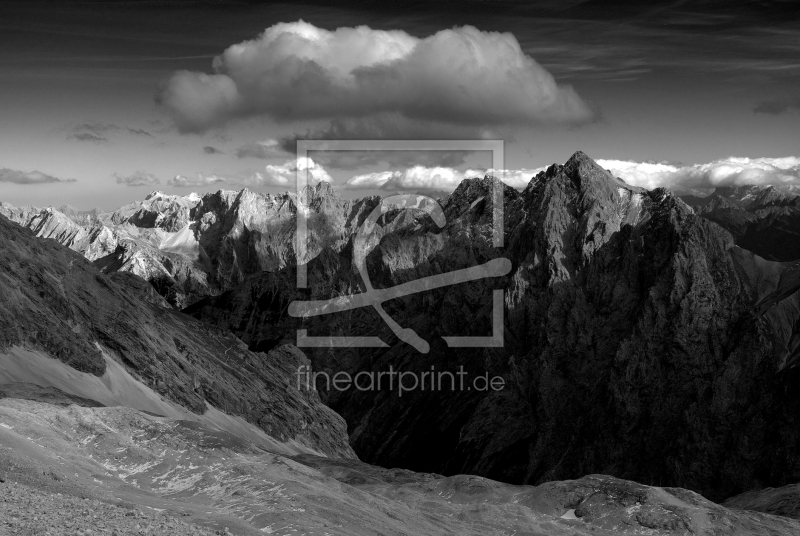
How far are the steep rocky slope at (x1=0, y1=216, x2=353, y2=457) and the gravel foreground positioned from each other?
7160cm

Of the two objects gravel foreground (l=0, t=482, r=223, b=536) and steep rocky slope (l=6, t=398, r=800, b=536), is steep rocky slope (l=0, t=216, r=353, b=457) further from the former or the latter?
gravel foreground (l=0, t=482, r=223, b=536)

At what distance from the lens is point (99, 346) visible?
152m

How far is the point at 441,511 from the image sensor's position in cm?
9775

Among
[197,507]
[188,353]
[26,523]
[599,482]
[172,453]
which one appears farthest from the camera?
[188,353]

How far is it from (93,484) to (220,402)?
10936 cm

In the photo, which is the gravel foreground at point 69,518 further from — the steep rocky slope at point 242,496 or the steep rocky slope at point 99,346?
the steep rocky slope at point 99,346

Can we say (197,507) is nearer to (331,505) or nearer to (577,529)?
(331,505)

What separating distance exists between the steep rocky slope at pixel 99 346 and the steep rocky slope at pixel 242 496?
39563mm

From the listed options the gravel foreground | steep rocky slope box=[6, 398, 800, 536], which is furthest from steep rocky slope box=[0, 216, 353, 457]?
the gravel foreground

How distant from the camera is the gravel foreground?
4162 centimetres

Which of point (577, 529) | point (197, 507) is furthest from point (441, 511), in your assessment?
point (197, 507)

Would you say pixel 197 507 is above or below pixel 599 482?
above

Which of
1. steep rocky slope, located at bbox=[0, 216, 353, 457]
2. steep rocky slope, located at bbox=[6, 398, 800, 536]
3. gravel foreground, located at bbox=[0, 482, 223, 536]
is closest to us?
gravel foreground, located at bbox=[0, 482, 223, 536]

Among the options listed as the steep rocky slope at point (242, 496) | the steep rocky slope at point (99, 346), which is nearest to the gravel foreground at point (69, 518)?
the steep rocky slope at point (242, 496)
